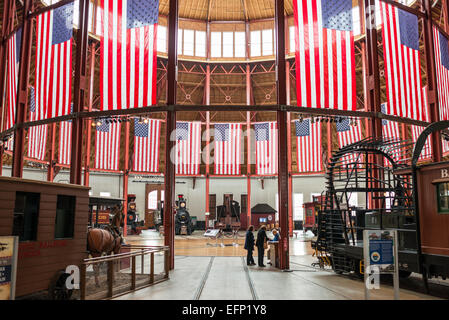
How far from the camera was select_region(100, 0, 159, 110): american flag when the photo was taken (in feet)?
45.7

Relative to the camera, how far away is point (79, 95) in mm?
15242

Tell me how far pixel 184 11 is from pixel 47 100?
21322mm

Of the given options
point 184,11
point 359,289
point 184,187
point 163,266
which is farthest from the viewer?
point 184,187

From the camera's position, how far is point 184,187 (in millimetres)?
39656

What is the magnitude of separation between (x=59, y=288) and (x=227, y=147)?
22.9 m

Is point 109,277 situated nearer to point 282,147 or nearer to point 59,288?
point 59,288

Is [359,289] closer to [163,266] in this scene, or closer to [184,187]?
[163,266]

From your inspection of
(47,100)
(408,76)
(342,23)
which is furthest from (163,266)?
(408,76)

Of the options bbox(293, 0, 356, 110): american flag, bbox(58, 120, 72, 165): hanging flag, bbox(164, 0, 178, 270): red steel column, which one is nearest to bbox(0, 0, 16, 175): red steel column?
bbox(58, 120, 72, 165): hanging flag

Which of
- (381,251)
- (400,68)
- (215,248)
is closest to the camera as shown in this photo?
(381,251)

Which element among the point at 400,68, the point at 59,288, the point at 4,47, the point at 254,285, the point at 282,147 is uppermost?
the point at 4,47

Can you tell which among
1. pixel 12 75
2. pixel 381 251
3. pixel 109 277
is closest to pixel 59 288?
pixel 109 277

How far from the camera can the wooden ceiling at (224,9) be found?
108ft

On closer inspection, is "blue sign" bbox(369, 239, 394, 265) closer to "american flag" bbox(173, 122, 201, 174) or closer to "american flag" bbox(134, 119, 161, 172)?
"american flag" bbox(173, 122, 201, 174)
